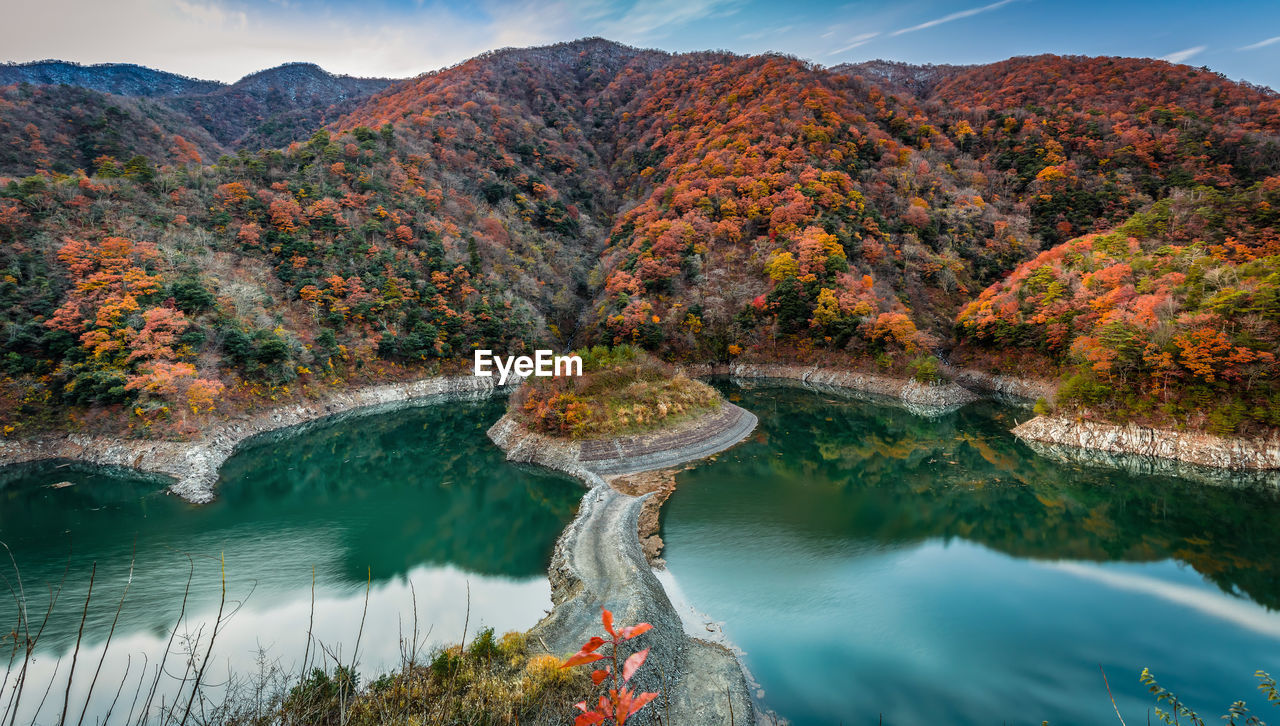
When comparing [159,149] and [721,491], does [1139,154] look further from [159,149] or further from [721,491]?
[159,149]

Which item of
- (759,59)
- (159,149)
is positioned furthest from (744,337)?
(159,149)

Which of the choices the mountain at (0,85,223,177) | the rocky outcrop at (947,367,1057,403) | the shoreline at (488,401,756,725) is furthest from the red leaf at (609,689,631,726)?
the mountain at (0,85,223,177)

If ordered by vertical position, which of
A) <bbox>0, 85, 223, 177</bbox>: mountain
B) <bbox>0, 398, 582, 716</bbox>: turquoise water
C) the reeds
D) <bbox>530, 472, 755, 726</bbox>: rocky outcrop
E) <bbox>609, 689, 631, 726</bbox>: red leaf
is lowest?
<bbox>0, 398, 582, 716</bbox>: turquoise water

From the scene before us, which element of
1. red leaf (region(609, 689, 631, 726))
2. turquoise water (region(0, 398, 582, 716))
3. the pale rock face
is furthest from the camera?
the pale rock face

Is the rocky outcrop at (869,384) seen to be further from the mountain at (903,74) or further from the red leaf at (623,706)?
the mountain at (903,74)

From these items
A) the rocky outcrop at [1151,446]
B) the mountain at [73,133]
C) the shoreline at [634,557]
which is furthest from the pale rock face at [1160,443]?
the mountain at [73,133]

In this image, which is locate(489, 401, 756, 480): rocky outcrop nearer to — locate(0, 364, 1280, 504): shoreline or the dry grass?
locate(0, 364, 1280, 504): shoreline

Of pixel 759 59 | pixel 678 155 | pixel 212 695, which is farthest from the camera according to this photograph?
pixel 759 59

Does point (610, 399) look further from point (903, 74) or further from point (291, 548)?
point (903, 74)
